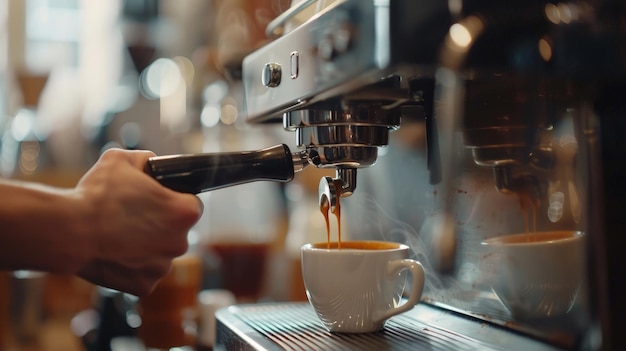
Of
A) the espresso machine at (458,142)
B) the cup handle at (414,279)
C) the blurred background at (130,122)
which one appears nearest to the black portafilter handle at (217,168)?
→ the espresso machine at (458,142)

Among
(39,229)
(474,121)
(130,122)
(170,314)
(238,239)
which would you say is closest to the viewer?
(39,229)

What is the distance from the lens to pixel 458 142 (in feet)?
1.86

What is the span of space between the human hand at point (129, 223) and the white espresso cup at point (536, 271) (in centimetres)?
23

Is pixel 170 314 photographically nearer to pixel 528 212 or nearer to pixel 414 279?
pixel 414 279

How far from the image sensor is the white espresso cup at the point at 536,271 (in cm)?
47

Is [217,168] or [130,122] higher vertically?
[130,122]

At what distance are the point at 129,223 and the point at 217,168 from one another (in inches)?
3.4

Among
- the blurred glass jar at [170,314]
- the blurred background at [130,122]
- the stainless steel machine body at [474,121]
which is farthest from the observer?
the blurred background at [130,122]

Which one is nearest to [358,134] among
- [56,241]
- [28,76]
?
[56,241]

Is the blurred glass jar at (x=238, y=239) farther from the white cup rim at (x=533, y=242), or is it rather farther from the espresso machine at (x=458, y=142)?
the white cup rim at (x=533, y=242)

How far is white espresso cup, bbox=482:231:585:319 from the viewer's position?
0.47m

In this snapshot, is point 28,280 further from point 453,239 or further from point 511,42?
point 511,42

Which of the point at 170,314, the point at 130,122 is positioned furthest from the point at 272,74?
the point at 130,122

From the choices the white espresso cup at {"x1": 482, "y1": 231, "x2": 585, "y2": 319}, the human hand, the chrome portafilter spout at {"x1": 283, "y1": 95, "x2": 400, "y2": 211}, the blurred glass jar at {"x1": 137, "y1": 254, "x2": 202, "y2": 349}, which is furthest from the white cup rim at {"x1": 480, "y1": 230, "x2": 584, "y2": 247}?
the blurred glass jar at {"x1": 137, "y1": 254, "x2": 202, "y2": 349}
